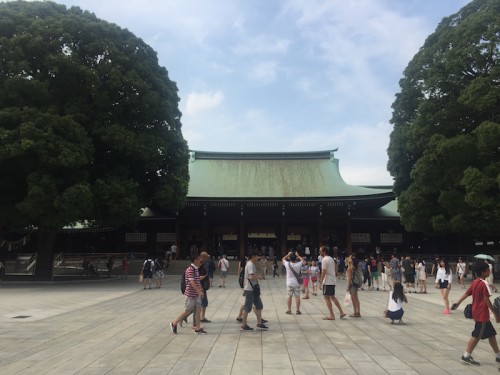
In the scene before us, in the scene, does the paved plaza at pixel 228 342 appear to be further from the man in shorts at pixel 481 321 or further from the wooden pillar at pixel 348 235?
the wooden pillar at pixel 348 235

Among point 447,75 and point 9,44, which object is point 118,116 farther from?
point 447,75

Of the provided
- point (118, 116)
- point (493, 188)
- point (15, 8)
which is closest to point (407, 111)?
point (493, 188)

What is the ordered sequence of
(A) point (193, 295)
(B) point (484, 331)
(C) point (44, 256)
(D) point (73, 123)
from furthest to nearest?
(C) point (44, 256)
(D) point (73, 123)
(A) point (193, 295)
(B) point (484, 331)

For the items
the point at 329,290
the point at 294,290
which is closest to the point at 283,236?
the point at 294,290

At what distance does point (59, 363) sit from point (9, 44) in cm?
1880

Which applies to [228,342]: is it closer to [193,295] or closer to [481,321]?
[193,295]

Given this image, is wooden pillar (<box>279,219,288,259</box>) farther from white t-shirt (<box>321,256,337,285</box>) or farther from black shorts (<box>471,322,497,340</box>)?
black shorts (<box>471,322,497,340</box>)

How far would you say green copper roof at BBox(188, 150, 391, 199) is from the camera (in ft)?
107

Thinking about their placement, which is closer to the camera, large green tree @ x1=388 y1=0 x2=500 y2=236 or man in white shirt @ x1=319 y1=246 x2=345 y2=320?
man in white shirt @ x1=319 y1=246 x2=345 y2=320

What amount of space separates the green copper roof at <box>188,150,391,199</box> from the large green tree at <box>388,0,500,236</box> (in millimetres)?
6248

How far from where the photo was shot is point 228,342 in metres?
7.73

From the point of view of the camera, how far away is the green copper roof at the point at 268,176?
107 feet

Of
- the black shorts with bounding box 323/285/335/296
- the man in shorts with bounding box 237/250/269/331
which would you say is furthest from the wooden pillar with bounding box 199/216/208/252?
the man in shorts with bounding box 237/250/269/331

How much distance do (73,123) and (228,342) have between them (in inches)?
620
